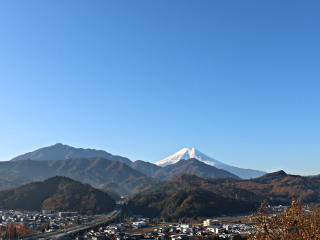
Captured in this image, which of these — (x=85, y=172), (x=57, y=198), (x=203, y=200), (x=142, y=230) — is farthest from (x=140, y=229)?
(x=85, y=172)

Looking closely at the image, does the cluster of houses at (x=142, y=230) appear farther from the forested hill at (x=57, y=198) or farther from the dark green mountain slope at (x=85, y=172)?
the dark green mountain slope at (x=85, y=172)

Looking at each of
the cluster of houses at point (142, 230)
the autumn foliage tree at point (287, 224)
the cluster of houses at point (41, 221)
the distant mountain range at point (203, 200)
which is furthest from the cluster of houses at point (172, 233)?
the autumn foliage tree at point (287, 224)

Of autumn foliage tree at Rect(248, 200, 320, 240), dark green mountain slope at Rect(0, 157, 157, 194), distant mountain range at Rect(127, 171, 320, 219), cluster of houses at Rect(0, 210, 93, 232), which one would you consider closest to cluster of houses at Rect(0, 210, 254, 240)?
cluster of houses at Rect(0, 210, 93, 232)

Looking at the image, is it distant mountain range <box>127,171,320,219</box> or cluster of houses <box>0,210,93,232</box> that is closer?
cluster of houses <box>0,210,93,232</box>

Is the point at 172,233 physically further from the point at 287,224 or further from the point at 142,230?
the point at 287,224

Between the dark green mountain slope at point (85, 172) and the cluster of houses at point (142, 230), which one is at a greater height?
the dark green mountain slope at point (85, 172)

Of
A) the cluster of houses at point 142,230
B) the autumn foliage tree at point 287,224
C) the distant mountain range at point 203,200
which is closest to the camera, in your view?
the autumn foliage tree at point 287,224

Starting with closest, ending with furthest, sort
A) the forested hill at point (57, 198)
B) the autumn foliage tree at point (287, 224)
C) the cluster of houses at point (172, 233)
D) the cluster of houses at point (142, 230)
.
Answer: the autumn foliage tree at point (287, 224), the cluster of houses at point (172, 233), the cluster of houses at point (142, 230), the forested hill at point (57, 198)

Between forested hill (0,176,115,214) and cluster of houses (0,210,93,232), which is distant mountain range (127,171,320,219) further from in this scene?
→ cluster of houses (0,210,93,232)

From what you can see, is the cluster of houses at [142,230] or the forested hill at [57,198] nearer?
the cluster of houses at [142,230]
